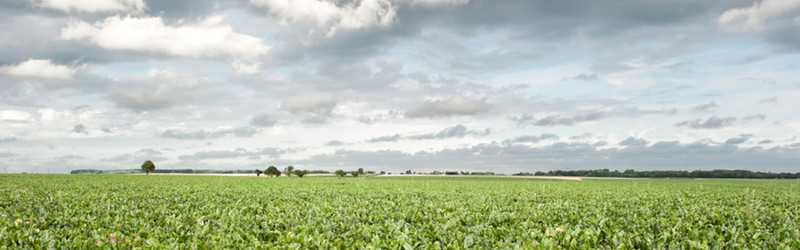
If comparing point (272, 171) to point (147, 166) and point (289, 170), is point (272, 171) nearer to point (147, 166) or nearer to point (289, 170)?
point (289, 170)

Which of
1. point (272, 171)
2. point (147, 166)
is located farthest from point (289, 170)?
point (147, 166)

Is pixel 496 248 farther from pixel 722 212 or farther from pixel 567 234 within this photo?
pixel 722 212

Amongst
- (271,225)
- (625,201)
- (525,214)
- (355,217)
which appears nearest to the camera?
(271,225)

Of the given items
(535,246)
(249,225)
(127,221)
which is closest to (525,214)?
(535,246)

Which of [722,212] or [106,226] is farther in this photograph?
[722,212]

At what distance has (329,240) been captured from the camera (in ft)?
32.6

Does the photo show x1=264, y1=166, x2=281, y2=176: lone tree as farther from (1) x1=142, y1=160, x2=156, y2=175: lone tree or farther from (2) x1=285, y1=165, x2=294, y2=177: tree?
(1) x1=142, y1=160, x2=156, y2=175: lone tree

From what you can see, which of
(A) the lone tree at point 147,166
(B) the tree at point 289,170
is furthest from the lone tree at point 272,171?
(A) the lone tree at point 147,166

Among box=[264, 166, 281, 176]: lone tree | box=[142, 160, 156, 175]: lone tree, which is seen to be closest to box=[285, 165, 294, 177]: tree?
box=[264, 166, 281, 176]: lone tree

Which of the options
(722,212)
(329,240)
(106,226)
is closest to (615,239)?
(329,240)

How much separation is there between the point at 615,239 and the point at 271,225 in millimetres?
9125

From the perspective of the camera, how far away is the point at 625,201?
22.3m

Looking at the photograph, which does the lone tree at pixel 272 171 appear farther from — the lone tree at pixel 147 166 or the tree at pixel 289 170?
the lone tree at pixel 147 166

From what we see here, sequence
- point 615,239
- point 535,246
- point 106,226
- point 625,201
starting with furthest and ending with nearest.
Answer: point 625,201
point 106,226
point 615,239
point 535,246
